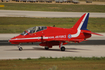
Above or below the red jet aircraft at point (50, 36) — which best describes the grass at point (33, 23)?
below

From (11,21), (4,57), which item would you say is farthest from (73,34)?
(11,21)

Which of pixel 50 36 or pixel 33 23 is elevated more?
pixel 50 36

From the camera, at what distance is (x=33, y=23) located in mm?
57250

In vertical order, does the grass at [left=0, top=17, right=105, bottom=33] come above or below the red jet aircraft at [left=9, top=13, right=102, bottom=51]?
below

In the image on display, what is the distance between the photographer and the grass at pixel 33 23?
50581 millimetres

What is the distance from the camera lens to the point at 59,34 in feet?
94.2

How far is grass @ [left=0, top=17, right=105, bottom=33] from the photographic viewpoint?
50.6m

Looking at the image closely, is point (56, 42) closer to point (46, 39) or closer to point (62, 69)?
point (46, 39)

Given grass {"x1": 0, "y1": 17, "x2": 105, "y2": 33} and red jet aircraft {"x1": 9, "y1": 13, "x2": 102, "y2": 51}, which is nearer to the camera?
red jet aircraft {"x1": 9, "y1": 13, "x2": 102, "y2": 51}

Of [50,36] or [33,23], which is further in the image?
[33,23]

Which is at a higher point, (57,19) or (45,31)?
(45,31)

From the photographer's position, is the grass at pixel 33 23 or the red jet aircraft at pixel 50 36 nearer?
the red jet aircraft at pixel 50 36

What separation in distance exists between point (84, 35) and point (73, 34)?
142 centimetres

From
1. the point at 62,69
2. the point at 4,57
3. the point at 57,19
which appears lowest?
the point at 57,19
